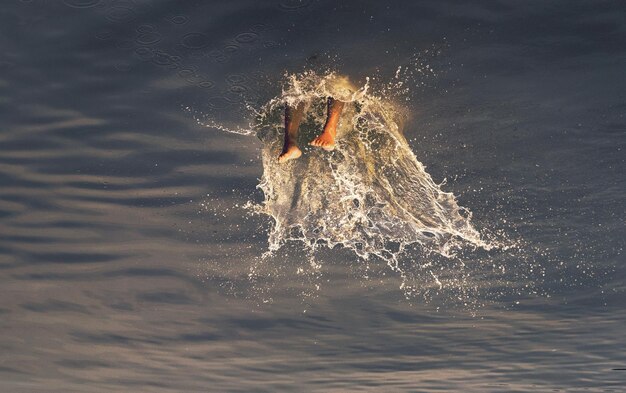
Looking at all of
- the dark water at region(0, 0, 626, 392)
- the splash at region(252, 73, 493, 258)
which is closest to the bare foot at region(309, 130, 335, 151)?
the splash at region(252, 73, 493, 258)

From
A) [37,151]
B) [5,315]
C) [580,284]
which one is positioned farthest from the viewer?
[5,315]

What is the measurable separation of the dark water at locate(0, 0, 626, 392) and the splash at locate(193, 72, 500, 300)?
0.24 metres

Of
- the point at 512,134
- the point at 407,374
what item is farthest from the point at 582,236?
the point at 407,374

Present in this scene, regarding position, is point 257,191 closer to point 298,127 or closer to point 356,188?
point 356,188

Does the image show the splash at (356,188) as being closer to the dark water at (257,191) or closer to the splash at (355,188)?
the splash at (355,188)

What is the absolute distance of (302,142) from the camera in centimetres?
684

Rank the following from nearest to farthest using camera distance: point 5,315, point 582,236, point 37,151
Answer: point 37,151 → point 582,236 → point 5,315

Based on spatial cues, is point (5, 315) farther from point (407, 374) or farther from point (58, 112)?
point (407, 374)

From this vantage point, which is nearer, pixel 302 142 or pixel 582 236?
pixel 302 142

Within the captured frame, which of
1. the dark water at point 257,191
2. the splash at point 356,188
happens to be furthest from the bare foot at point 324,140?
the dark water at point 257,191

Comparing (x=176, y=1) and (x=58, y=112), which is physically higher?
(x=176, y=1)

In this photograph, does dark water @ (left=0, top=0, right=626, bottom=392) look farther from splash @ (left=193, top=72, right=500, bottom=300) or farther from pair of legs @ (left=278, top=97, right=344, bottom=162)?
pair of legs @ (left=278, top=97, right=344, bottom=162)

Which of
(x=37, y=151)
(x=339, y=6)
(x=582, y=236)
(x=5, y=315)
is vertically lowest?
(x=5, y=315)

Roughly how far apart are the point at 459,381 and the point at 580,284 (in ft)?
19.0
